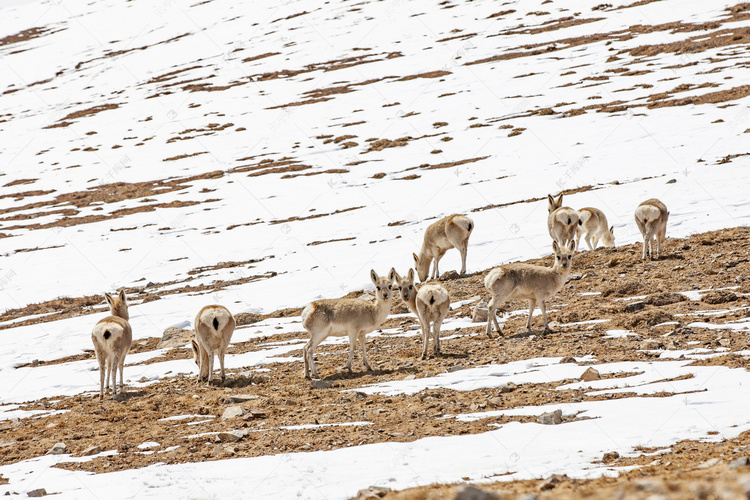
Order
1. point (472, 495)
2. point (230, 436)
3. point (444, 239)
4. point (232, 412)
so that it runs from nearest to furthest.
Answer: point (472, 495), point (230, 436), point (232, 412), point (444, 239)

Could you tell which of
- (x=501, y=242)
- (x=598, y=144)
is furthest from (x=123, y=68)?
(x=501, y=242)

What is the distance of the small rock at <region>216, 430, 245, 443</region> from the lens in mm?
8984

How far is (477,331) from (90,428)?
813cm

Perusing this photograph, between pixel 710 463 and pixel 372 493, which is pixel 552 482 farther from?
pixel 372 493

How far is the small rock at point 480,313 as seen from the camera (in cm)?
1498

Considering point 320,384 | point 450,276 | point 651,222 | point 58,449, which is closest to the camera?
point 58,449

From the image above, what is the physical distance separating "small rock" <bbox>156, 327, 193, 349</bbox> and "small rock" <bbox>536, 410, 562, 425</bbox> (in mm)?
12597

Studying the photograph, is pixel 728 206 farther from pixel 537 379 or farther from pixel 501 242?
pixel 537 379

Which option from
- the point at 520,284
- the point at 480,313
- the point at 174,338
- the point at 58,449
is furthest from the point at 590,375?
the point at 174,338

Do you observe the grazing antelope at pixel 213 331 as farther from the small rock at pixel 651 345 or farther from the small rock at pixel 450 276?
the small rock at pixel 450 276

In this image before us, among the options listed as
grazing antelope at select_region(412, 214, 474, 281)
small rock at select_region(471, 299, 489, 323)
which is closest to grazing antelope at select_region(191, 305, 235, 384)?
small rock at select_region(471, 299, 489, 323)

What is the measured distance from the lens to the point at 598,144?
3666 centimetres

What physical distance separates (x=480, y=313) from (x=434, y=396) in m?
5.55

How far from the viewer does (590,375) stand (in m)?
9.47
